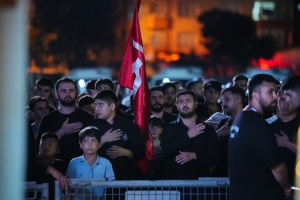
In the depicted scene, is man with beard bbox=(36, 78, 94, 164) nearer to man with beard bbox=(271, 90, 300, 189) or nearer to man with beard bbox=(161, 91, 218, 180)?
man with beard bbox=(161, 91, 218, 180)

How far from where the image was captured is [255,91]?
5.62 meters

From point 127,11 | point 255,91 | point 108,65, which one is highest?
point 127,11

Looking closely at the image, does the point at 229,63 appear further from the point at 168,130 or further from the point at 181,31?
the point at 168,130

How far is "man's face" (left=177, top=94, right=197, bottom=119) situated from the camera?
7.52 meters

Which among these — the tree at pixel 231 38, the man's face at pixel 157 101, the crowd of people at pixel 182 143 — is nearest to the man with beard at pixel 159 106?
the man's face at pixel 157 101

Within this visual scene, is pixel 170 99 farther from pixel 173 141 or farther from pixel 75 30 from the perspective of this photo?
pixel 75 30

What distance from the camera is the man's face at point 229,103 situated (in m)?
8.20

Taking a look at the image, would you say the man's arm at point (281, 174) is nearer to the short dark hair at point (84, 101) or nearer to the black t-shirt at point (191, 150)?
the black t-shirt at point (191, 150)

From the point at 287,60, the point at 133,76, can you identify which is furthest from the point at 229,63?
the point at 133,76

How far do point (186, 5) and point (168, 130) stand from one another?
43.0 meters

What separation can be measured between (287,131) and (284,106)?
0.25m

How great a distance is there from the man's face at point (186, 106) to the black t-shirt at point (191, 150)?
159 mm

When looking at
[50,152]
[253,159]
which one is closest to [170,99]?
[50,152]

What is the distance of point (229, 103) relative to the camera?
27.1 ft
